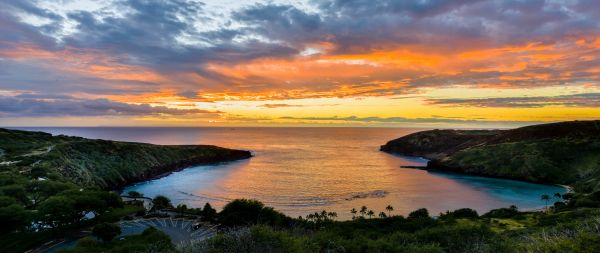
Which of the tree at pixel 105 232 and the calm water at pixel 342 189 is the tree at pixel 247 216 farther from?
the calm water at pixel 342 189

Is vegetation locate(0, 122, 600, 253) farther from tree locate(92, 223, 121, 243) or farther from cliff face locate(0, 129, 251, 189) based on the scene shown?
cliff face locate(0, 129, 251, 189)

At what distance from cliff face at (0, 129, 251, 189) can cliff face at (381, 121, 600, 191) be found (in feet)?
421

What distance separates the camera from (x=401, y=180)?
134375mm

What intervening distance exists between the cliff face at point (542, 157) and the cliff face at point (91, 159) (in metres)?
128

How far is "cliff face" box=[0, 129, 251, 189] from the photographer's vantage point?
4060 inches

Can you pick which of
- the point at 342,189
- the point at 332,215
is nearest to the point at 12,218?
the point at 332,215

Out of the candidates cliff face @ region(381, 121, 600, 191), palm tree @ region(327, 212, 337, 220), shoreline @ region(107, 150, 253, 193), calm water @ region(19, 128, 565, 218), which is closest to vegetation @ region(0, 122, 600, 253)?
palm tree @ region(327, 212, 337, 220)

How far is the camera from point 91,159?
129m

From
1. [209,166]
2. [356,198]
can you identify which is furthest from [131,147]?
[356,198]

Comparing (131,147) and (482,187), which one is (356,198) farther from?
(131,147)

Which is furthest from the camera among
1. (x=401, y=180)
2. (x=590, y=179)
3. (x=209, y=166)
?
(x=209, y=166)

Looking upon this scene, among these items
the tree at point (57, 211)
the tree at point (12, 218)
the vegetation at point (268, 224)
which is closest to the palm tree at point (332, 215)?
the vegetation at point (268, 224)

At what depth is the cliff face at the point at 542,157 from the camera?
127 meters

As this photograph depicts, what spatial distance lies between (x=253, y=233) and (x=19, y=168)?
3738 inches
